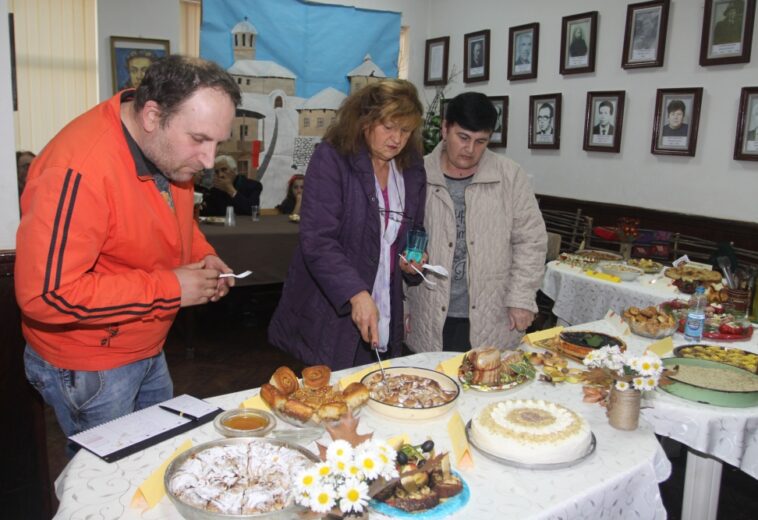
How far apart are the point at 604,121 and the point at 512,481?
150 inches

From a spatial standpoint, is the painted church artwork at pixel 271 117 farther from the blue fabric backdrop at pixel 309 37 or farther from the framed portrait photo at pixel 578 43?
the framed portrait photo at pixel 578 43

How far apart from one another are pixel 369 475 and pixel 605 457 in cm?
61

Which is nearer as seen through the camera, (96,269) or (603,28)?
(96,269)

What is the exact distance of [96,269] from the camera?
4.38 feet

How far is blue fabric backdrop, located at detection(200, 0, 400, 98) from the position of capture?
483cm

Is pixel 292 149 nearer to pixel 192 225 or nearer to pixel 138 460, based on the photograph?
pixel 192 225

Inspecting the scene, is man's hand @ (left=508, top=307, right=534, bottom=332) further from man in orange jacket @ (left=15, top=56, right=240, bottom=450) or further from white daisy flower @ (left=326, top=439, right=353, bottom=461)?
white daisy flower @ (left=326, top=439, right=353, bottom=461)

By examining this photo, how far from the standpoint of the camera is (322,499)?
2.70ft

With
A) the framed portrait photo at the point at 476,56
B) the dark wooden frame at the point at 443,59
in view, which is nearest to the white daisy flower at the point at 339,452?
the framed portrait photo at the point at 476,56

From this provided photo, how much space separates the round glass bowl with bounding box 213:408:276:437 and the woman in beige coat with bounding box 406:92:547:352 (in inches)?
36.9

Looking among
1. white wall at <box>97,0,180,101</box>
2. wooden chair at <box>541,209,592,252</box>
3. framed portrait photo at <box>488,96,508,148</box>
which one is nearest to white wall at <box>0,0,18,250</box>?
white wall at <box>97,0,180,101</box>

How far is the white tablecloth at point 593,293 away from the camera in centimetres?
291

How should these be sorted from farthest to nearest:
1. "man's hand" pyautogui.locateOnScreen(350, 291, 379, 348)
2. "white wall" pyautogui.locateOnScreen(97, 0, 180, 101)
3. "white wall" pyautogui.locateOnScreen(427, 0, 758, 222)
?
"white wall" pyautogui.locateOnScreen(97, 0, 180, 101) → "white wall" pyautogui.locateOnScreen(427, 0, 758, 222) → "man's hand" pyautogui.locateOnScreen(350, 291, 379, 348)

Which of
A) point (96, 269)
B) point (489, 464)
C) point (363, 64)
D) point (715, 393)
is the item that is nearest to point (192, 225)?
point (96, 269)
